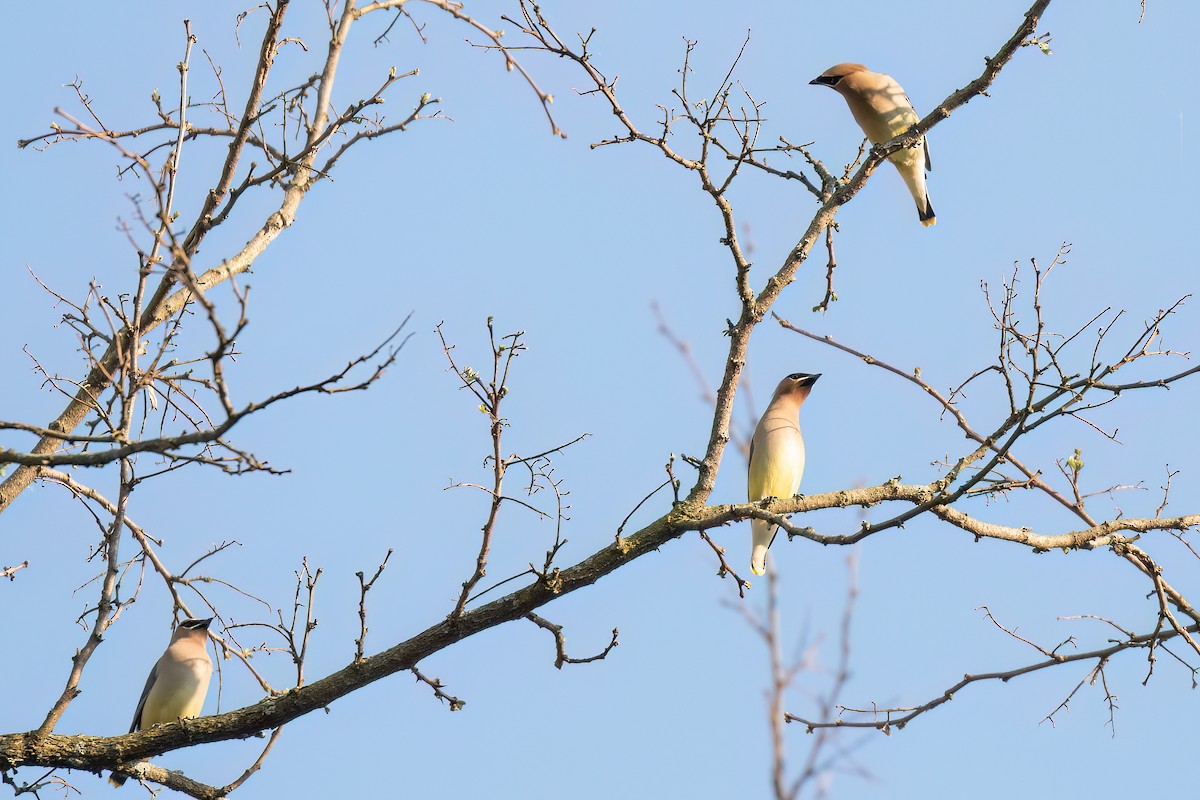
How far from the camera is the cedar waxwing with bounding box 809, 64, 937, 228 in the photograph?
8156 mm

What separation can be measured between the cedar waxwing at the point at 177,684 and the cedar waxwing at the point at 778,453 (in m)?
3.25

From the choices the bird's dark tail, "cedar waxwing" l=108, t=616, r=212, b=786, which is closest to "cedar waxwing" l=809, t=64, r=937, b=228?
the bird's dark tail

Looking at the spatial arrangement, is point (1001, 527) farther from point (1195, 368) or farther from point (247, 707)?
point (247, 707)

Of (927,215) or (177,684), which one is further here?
(927,215)

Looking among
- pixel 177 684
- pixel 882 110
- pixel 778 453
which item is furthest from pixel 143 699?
pixel 882 110

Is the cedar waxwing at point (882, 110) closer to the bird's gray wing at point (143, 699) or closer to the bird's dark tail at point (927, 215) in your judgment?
the bird's dark tail at point (927, 215)

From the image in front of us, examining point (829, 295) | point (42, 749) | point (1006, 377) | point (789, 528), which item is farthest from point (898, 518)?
point (42, 749)

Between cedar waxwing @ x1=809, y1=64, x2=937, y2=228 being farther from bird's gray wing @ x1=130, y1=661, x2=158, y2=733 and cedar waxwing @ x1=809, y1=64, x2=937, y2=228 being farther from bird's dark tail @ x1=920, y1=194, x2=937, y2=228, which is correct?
bird's gray wing @ x1=130, y1=661, x2=158, y2=733

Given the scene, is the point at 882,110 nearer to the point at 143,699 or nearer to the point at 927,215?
the point at 927,215

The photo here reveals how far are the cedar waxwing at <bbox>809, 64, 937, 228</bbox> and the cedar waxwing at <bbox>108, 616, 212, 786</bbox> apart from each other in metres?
5.10

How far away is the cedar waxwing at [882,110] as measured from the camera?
26.8 ft

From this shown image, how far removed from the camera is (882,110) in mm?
8148

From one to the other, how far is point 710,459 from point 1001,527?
125 centimetres

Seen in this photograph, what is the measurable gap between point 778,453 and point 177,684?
3.68 meters
